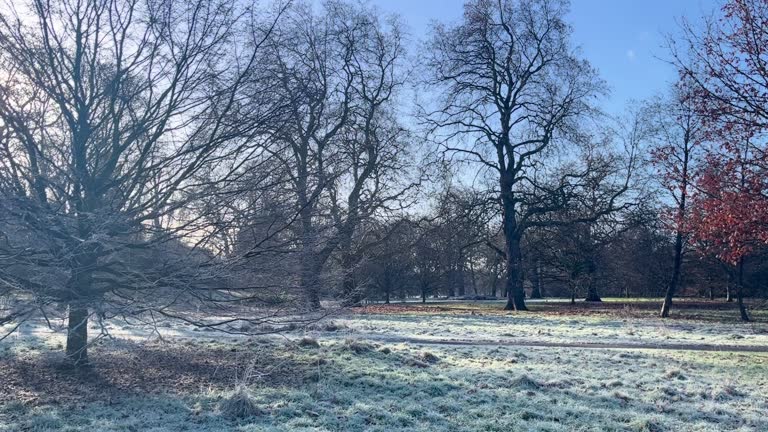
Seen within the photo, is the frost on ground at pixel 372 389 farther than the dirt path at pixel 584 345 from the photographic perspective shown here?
No

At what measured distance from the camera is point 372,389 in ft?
26.2

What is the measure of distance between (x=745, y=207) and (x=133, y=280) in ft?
30.3

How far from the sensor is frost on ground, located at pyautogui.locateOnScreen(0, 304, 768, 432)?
6.52 m

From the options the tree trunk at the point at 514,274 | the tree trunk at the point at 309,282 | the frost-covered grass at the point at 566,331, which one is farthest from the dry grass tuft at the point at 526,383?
the tree trunk at the point at 514,274

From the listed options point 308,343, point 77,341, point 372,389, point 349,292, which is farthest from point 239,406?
point 308,343

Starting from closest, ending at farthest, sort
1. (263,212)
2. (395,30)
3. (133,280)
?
(133,280) → (263,212) → (395,30)

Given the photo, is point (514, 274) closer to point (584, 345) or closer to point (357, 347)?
point (584, 345)

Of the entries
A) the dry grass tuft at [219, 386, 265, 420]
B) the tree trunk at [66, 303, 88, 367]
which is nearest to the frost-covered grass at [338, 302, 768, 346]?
the tree trunk at [66, 303, 88, 367]

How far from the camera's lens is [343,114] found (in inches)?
485

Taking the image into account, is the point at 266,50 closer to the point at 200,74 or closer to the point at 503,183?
the point at 200,74

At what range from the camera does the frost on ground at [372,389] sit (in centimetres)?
652

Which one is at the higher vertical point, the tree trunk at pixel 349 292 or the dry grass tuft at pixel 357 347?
the tree trunk at pixel 349 292

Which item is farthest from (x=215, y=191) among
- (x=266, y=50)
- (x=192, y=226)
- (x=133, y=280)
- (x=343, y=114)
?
(x=343, y=114)

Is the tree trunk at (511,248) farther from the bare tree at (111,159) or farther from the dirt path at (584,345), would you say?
the bare tree at (111,159)
